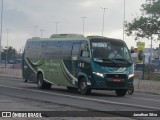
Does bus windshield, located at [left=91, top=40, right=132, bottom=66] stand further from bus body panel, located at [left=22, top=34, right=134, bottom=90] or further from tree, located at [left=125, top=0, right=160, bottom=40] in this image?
tree, located at [left=125, top=0, right=160, bottom=40]

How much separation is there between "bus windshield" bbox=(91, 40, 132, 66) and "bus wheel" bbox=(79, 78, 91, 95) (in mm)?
1304

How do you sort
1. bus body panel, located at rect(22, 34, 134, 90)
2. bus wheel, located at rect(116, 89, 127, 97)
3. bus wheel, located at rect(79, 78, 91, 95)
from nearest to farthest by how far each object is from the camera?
bus body panel, located at rect(22, 34, 134, 90) → bus wheel, located at rect(79, 78, 91, 95) → bus wheel, located at rect(116, 89, 127, 97)

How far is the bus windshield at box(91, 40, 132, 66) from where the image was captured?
76.7ft

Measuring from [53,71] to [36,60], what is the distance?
265 centimetres

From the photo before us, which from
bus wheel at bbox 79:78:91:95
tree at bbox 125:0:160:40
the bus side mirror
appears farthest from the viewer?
tree at bbox 125:0:160:40

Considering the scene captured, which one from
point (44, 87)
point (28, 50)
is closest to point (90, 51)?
point (44, 87)

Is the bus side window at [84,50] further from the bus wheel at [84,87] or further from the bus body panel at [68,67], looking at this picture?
the bus wheel at [84,87]

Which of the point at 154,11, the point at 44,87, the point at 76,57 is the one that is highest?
the point at 154,11

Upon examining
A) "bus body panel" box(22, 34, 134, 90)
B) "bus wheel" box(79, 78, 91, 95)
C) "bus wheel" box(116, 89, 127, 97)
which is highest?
"bus body panel" box(22, 34, 134, 90)

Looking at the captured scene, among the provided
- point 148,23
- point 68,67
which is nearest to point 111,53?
point 68,67

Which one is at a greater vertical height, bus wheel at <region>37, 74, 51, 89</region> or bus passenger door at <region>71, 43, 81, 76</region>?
bus passenger door at <region>71, 43, 81, 76</region>

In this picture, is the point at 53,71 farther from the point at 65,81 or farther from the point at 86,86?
the point at 86,86

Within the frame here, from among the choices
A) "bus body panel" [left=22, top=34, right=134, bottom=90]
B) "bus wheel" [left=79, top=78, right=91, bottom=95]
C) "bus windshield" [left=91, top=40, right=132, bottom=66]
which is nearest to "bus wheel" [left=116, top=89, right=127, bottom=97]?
"bus body panel" [left=22, top=34, right=134, bottom=90]

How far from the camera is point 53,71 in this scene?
27.4 metres
